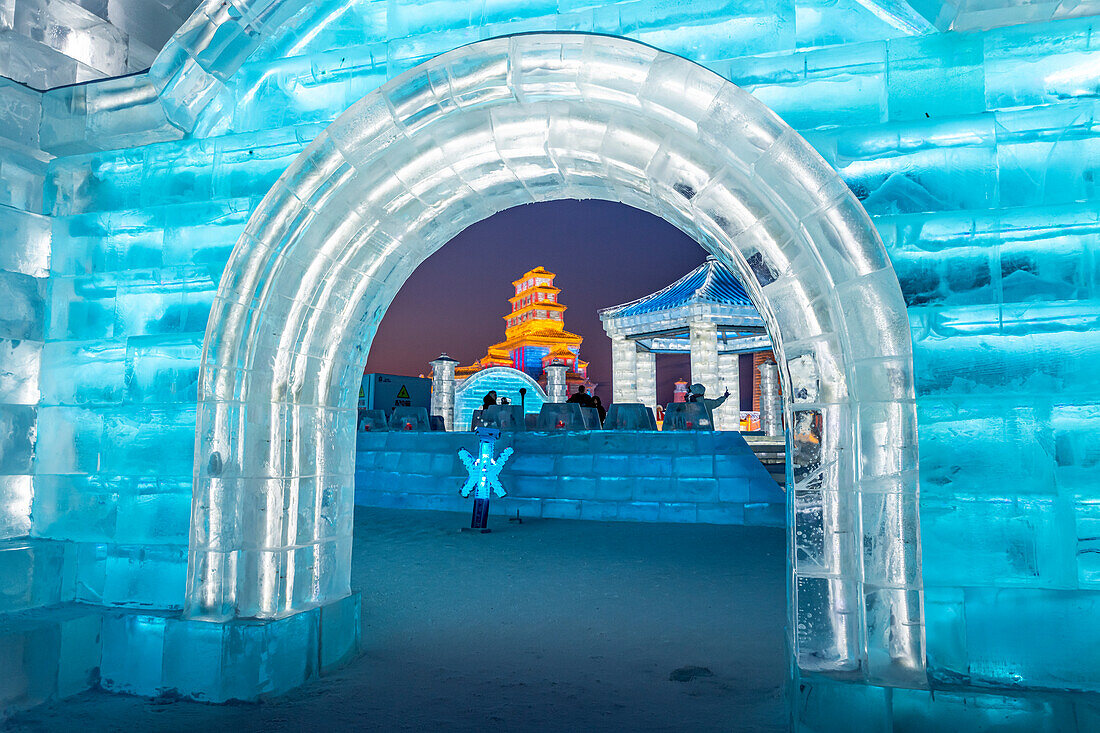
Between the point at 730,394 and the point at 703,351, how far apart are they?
125 inches

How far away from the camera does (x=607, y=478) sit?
10320mm

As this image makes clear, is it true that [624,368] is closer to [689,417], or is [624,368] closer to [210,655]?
[689,417]

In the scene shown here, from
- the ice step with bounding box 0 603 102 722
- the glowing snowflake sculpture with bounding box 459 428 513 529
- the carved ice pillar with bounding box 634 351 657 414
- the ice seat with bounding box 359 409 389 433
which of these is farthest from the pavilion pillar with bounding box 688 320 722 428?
the ice step with bounding box 0 603 102 722

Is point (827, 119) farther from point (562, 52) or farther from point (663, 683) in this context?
point (663, 683)

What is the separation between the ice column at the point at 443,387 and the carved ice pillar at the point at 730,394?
9035 millimetres

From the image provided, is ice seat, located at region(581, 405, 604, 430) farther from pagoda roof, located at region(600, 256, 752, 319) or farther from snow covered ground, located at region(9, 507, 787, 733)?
pagoda roof, located at region(600, 256, 752, 319)

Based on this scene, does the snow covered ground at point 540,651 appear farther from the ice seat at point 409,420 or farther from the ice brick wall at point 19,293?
the ice seat at point 409,420

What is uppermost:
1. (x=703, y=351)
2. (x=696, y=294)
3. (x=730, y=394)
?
(x=696, y=294)

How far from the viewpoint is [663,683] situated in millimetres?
3824

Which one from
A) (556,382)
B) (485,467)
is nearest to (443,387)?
(556,382)

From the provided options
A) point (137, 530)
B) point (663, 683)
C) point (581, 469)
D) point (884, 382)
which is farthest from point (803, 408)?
point (581, 469)

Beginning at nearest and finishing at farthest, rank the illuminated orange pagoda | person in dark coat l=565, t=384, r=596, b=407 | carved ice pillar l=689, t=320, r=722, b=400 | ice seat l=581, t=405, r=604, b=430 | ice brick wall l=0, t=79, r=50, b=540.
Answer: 1. ice brick wall l=0, t=79, r=50, b=540
2. ice seat l=581, t=405, r=604, b=430
3. person in dark coat l=565, t=384, r=596, b=407
4. carved ice pillar l=689, t=320, r=722, b=400
5. the illuminated orange pagoda

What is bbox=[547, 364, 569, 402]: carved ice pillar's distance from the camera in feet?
88.8

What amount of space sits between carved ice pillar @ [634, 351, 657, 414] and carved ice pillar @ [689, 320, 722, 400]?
388cm
